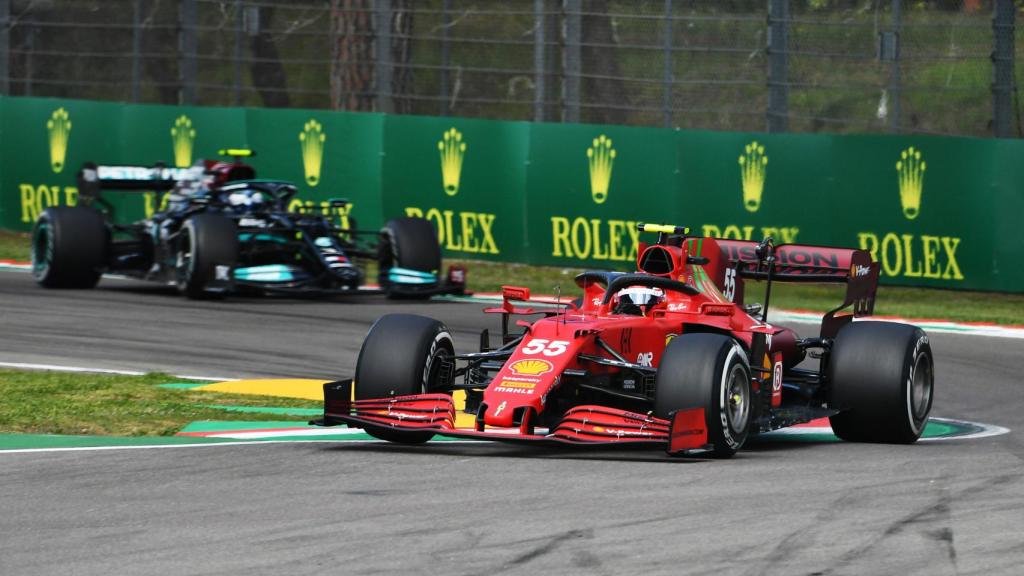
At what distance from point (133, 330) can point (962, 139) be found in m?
9.18

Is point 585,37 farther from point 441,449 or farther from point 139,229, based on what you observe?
point 441,449

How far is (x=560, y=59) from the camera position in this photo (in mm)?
23578

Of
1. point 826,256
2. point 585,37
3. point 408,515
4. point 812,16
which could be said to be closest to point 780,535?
point 408,515

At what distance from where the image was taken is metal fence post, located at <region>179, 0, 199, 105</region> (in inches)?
1032

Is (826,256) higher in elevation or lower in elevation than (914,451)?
higher

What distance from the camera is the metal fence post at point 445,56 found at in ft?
79.9

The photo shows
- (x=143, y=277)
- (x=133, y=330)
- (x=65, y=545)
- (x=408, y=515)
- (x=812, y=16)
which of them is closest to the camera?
(x=65, y=545)

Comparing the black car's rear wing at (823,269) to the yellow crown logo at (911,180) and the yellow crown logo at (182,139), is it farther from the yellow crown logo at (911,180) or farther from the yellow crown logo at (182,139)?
the yellow crown logo at (182,139)

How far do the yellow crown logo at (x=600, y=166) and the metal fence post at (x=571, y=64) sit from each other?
1045 mm

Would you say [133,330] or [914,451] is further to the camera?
[133,330]

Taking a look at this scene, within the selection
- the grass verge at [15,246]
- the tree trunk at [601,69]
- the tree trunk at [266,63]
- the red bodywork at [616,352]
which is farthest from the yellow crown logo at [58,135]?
the red bodywork at [616,352]

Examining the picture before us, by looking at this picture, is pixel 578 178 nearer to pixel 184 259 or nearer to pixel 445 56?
pixel 445 56

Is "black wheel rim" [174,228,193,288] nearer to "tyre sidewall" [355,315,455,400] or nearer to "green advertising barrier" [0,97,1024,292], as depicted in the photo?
"green advertising barrier" [0,97,1024,292]

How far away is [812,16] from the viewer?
2156 cm
